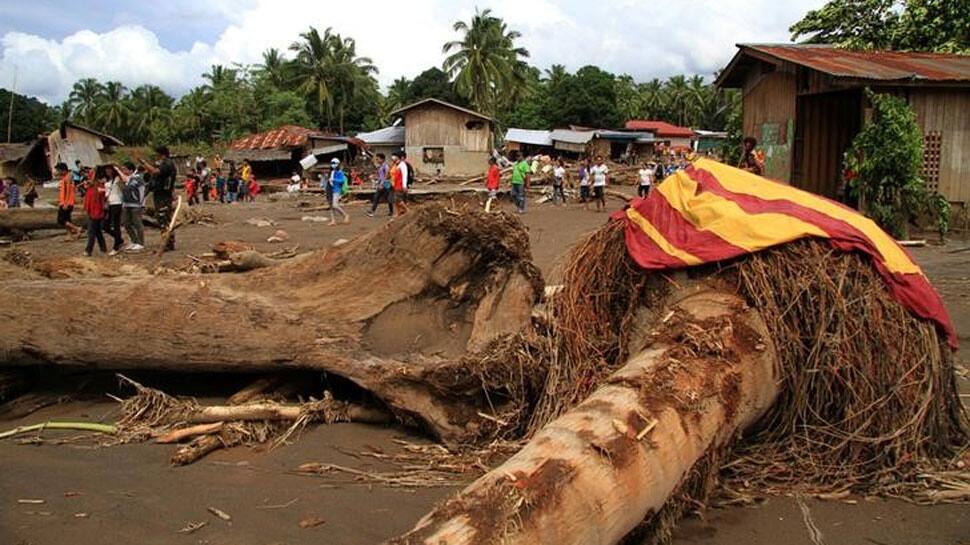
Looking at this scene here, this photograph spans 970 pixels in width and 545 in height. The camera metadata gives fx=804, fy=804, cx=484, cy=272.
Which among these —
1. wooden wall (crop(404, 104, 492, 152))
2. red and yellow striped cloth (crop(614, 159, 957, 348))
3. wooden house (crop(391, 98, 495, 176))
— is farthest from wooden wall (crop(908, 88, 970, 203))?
wooden wall (crop(404, 104, 492, 152))

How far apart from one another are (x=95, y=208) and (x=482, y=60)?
42705 mm

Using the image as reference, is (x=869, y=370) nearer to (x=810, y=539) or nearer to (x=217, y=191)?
(x=810, y=539)

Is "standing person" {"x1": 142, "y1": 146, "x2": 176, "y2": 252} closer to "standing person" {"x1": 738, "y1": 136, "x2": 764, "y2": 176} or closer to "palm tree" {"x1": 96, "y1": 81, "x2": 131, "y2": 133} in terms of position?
"standing person" {"x1": 738, "y1": 136, "x2": 764, "y2": 176}

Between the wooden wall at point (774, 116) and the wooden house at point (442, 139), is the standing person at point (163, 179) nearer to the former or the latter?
the wooden wall at point (774, 116)

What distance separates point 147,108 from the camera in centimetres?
6775

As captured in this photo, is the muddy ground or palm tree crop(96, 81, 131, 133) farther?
palm tree crop(96, 81, 131, 133)

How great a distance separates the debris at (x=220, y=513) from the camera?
3.58m

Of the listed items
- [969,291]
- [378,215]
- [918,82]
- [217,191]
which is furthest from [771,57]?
[217,191]

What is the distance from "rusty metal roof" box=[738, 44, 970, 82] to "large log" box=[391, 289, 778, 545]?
10717 mm

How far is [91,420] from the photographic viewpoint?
525 cm

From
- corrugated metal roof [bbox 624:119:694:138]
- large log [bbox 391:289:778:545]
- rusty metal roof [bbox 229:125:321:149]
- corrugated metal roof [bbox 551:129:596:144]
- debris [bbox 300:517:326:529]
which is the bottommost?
debris [bbox 300:517:326:529]

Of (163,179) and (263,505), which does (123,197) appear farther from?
(263,505)

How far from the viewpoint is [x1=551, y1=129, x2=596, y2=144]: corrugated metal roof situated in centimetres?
4716

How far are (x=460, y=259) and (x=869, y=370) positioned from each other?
2.50m
